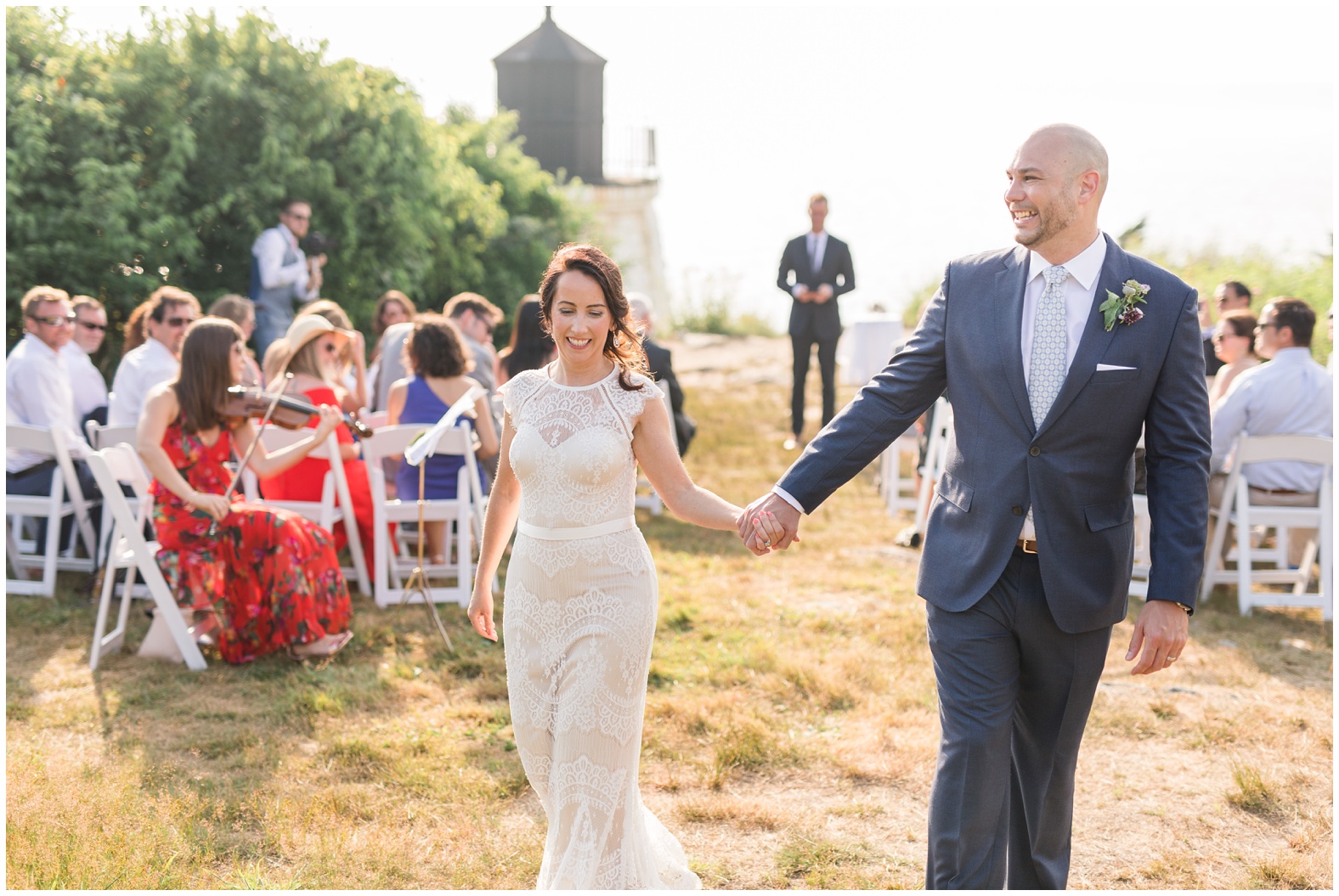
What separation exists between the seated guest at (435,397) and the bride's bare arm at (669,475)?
12.7 feet

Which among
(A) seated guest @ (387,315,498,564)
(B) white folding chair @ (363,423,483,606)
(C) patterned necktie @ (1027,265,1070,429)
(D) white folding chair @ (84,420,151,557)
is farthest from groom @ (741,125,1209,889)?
(D) white folding chair @ (84,420,151,557)

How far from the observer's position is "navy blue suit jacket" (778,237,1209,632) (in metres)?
2.87

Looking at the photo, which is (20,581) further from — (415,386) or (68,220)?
(68,220)

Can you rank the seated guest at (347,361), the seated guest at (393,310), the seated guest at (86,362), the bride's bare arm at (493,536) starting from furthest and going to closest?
1. the seated guest at (393,310)
2. the seated guest at (86,362)
3. the seated guest at (347,361)
4. the bride's bare arm at (493,536)

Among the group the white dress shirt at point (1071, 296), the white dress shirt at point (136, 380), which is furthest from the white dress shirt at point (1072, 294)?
the white dress shirt at point (136, 380)

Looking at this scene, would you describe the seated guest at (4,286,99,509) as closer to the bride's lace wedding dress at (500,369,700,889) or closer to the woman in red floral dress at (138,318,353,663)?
the woman in red floral dress at (138,318,353,663)

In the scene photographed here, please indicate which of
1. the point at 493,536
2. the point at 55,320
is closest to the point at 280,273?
the point at 55,320

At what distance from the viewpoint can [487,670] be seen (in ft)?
18.8

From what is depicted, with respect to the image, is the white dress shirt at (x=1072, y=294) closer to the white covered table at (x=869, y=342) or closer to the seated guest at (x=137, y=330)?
the seated guest at (x=137, y=330)

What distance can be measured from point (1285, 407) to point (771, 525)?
528 cm

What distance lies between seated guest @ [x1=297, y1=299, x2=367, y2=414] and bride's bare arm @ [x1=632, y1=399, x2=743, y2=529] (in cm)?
437

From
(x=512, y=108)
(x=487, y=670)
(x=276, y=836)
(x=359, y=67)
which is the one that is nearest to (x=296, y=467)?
(x=487, y=670)

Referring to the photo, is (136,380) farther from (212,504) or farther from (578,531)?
(578,531)

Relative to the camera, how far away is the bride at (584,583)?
10.6 ft
